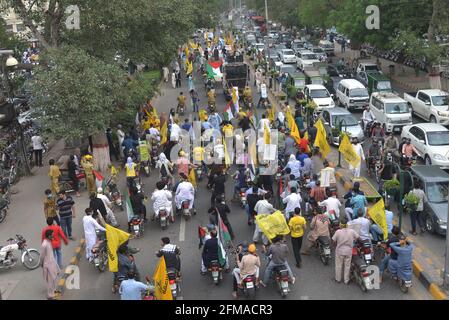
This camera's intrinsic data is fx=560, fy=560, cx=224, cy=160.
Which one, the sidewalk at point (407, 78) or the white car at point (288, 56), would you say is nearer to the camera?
the sidewalk at point (407, 78)

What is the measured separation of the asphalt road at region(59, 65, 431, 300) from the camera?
36.8 ft

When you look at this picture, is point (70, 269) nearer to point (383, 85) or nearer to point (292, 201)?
point (292, 201)

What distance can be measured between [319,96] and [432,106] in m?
6.19

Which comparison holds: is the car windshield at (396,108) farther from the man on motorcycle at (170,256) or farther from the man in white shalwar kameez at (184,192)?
the man on motorcycle at (170,256)

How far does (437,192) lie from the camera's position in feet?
47.7

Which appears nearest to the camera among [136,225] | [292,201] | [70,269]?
[70,269]

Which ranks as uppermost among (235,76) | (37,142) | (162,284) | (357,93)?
(162,284)

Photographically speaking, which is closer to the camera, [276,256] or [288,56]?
[276,256]

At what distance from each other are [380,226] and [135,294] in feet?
17.9

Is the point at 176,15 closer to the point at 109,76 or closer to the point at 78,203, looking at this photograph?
the point at 109,76

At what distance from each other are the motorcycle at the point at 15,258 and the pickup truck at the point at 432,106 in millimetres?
18090

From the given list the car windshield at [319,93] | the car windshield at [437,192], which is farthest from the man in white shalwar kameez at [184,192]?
the car windshield at [319,93]

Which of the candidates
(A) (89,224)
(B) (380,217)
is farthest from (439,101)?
(A) (89,224)

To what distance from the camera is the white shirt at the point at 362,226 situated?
1168cm
